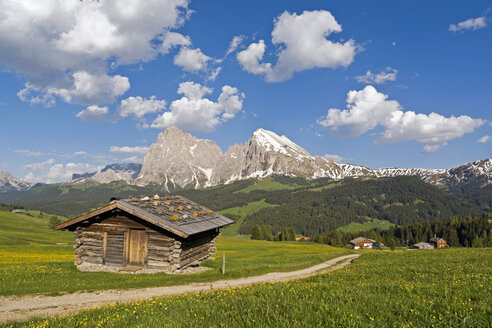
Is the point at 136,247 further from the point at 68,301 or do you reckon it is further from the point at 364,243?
the point at 364,243

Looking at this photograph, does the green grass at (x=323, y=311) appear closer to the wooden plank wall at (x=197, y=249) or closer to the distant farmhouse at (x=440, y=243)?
the wooden plank wall at (x=197, y=249)

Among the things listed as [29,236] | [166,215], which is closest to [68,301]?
[166,215]

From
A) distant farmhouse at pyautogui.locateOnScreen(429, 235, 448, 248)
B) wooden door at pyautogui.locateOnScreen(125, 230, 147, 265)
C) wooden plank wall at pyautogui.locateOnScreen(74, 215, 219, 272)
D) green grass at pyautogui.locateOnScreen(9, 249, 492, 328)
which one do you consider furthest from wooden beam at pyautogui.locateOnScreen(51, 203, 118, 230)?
distant farmhouse at pyautogui.locateOnScreen(429, 235, 448, 248)

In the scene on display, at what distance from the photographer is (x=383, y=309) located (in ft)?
23.9

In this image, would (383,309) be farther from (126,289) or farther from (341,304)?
(126,289)

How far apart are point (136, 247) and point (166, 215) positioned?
3644 mm

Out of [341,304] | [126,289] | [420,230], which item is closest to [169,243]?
[126,289]

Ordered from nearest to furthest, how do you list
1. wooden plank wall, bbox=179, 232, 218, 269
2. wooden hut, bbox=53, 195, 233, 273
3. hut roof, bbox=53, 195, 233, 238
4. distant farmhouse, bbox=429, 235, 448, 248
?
hut roof, bbox=53, 195, 233, 238 < wooden hut, bbox=53, 195, 233, 273 < wooden plank wall, bbox=179, 232, 218, 269 < distant farmhouse, bbox=429, 235, 448, 248

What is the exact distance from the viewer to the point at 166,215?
990 inches

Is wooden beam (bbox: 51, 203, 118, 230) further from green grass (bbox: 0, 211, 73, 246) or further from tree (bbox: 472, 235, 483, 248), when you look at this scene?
tree (bbox: 472, 235, 483, 248)

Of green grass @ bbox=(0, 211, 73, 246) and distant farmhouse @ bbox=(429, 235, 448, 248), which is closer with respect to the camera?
green grass @ bbox=(0, 211, 73, 246)

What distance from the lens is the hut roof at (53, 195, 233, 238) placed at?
23.1 m

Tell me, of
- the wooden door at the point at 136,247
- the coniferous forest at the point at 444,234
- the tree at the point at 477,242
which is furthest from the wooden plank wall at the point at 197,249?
the tree at the point at 477,242

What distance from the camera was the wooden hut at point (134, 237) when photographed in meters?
23.6
